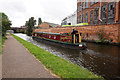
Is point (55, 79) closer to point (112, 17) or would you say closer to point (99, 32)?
point (99, 32)

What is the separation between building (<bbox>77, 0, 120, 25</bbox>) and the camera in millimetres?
17017

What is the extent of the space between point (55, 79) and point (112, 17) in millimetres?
18396

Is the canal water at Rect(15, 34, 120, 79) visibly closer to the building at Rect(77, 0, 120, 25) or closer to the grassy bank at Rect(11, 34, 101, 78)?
the grassy bank at Rect(11, 34, 101, 78)

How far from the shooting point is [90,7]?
24.0 m

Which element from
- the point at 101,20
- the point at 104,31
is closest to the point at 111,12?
the point at 101,20

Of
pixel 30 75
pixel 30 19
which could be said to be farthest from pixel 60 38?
pixel 30 19

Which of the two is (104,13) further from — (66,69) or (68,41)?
(66,69)

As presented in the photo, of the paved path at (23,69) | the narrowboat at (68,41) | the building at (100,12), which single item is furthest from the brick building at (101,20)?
the paved path at (23,69)

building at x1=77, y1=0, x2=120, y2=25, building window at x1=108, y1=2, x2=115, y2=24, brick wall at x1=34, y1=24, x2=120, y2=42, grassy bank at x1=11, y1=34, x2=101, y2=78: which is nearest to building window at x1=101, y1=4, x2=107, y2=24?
building at x1=77, y1=0, x2=120, y2=25

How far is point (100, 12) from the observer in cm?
2052

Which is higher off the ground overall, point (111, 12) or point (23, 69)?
point (111, 12)

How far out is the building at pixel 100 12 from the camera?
670 inches

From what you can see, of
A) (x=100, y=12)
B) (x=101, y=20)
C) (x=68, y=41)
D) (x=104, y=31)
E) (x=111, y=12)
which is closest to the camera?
(x=68, y=41)

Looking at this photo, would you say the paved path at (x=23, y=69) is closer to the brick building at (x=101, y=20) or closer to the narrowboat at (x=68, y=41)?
the narrowboat at (x=68, y=41)
